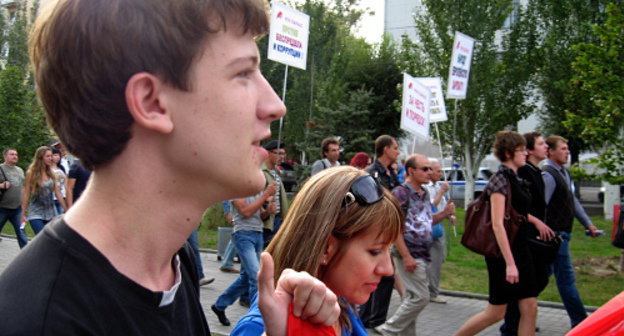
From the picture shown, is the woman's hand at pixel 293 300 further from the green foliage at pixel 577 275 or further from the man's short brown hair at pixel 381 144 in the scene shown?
the green foliage at pixel 577 275

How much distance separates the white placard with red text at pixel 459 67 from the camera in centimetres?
1238

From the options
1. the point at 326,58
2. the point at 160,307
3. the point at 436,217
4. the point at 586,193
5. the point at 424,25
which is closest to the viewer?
the point at 160,307

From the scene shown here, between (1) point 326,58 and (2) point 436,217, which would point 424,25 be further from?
(2) point 436,217

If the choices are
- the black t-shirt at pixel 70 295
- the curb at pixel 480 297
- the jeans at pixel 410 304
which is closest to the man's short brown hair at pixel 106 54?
the black t-shirt at pixel 70 295

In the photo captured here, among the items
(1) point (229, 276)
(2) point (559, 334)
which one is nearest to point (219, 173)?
(2) point (559, 334)

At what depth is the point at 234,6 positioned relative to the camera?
1.26 meters

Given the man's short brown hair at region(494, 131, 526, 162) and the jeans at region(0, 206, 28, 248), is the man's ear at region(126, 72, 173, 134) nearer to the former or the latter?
the man's short brown hair at region(494, 131, 526, 162)

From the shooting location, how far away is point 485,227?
5680 mm

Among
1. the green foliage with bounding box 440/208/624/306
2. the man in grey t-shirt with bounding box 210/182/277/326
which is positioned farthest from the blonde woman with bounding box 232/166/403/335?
the green foliage with bounding box 440/208/624/306

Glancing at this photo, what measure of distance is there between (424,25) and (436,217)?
61.5 ft

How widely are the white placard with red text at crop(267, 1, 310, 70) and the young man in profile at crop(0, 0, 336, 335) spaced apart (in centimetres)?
879

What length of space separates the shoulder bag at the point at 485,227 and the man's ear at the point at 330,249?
3470 mm

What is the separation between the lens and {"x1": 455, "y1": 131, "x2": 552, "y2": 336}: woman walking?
216 inches

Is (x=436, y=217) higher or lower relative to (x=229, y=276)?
higher
